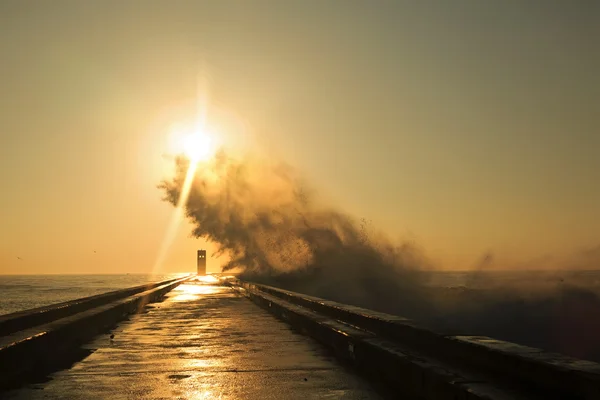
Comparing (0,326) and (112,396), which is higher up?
(0,326)

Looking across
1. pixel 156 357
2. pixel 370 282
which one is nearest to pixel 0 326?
pixel 156 357

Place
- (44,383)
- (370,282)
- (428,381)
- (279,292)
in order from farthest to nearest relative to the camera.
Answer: (370,282) < (279,292) < (44,383) < (428,381)

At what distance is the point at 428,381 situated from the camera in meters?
7.62

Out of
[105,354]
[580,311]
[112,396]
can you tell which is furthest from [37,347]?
[580,311]

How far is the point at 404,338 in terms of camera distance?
11.4m

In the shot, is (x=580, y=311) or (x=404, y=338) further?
(x=580, y=311)

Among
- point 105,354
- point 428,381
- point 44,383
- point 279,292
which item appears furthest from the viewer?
point 279,292

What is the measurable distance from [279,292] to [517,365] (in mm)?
27415

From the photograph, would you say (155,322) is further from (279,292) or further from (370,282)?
(370,282)

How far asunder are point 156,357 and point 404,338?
4.50 metres

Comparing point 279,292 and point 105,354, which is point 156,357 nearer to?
point 105,354

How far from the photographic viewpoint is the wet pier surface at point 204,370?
8195mm

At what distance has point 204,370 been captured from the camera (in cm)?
1005

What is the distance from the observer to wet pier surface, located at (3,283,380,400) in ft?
26.9
